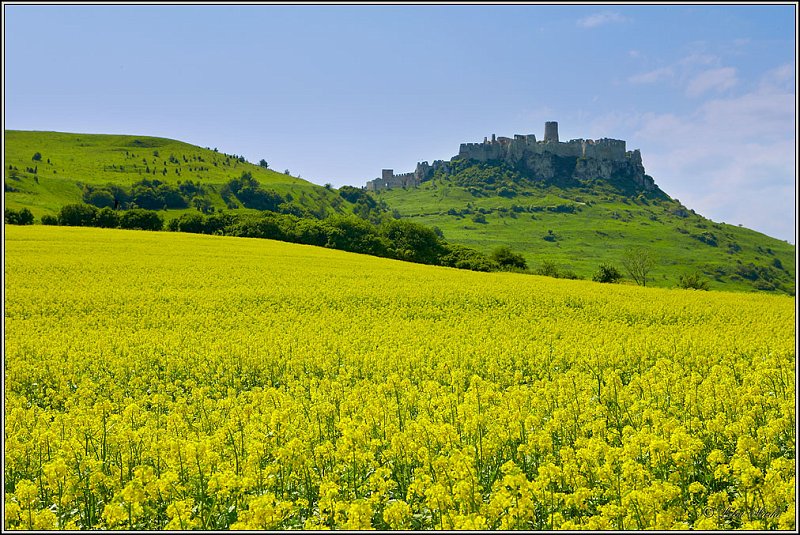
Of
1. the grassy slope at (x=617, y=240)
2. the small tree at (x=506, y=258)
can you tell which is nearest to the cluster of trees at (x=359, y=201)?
the grassy slope at (x=617, y=240)

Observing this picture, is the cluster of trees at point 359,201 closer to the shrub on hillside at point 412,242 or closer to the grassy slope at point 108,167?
the grassy slope at point 108,167

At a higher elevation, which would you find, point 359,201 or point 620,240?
Answer: point 359,201

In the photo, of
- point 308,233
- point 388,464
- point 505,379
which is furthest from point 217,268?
point 308,233

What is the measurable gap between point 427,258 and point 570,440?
5540cm

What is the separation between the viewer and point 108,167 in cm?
15712

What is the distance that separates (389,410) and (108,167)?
17771 cm

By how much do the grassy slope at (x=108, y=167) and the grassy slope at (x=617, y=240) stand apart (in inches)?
1956

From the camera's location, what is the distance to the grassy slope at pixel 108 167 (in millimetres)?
125000

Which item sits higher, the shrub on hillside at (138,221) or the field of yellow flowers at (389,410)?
the shrub on hillside at (138,221)

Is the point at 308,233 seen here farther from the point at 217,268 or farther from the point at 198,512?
the point at 198,512

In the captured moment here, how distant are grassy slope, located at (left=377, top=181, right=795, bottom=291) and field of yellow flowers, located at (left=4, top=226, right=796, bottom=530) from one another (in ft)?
356

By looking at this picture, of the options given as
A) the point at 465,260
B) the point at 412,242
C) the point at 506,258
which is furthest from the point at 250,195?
the point at 506,258

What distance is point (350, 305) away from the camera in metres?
21.4

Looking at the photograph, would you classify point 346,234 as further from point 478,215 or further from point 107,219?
point 478,215
